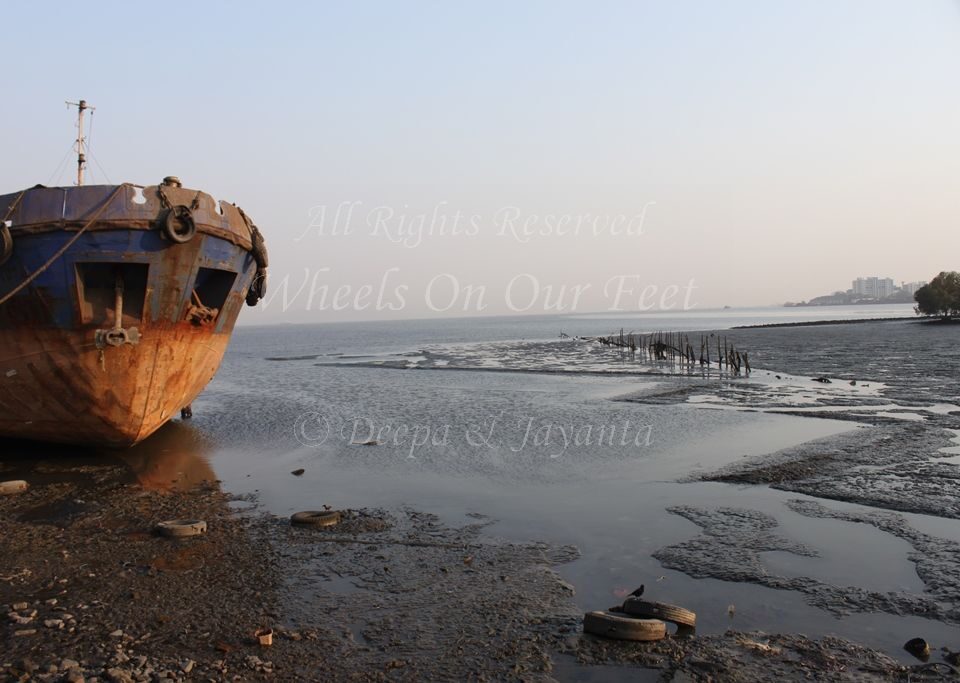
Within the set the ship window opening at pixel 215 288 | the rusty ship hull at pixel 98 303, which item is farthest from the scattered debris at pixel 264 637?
the ship window opening at pixel 215 288

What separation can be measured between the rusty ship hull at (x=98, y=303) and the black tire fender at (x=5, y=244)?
0.02 meters

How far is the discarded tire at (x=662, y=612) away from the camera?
5504 millimetres

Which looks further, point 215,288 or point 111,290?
point 215,288

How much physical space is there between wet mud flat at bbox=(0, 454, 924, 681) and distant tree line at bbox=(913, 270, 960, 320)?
9945 cm

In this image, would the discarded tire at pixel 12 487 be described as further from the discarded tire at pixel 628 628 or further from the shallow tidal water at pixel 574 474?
the discarded tire at pixel 628 628

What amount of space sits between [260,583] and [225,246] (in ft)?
26.2

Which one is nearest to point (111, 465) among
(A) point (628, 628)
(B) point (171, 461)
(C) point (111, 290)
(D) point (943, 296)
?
(B) point (171, 461)

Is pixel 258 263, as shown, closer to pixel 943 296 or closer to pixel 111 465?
pixel 111 465

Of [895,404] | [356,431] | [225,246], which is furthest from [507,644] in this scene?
[895,404]

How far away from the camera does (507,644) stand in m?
5.29

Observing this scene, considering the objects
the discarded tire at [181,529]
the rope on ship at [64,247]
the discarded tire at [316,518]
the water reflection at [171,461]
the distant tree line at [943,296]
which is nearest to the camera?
the discarded tire at [181,529]

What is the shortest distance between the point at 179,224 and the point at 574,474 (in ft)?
26.4

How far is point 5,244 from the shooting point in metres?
10.8

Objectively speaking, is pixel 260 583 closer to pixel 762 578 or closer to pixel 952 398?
pixel 762 578
